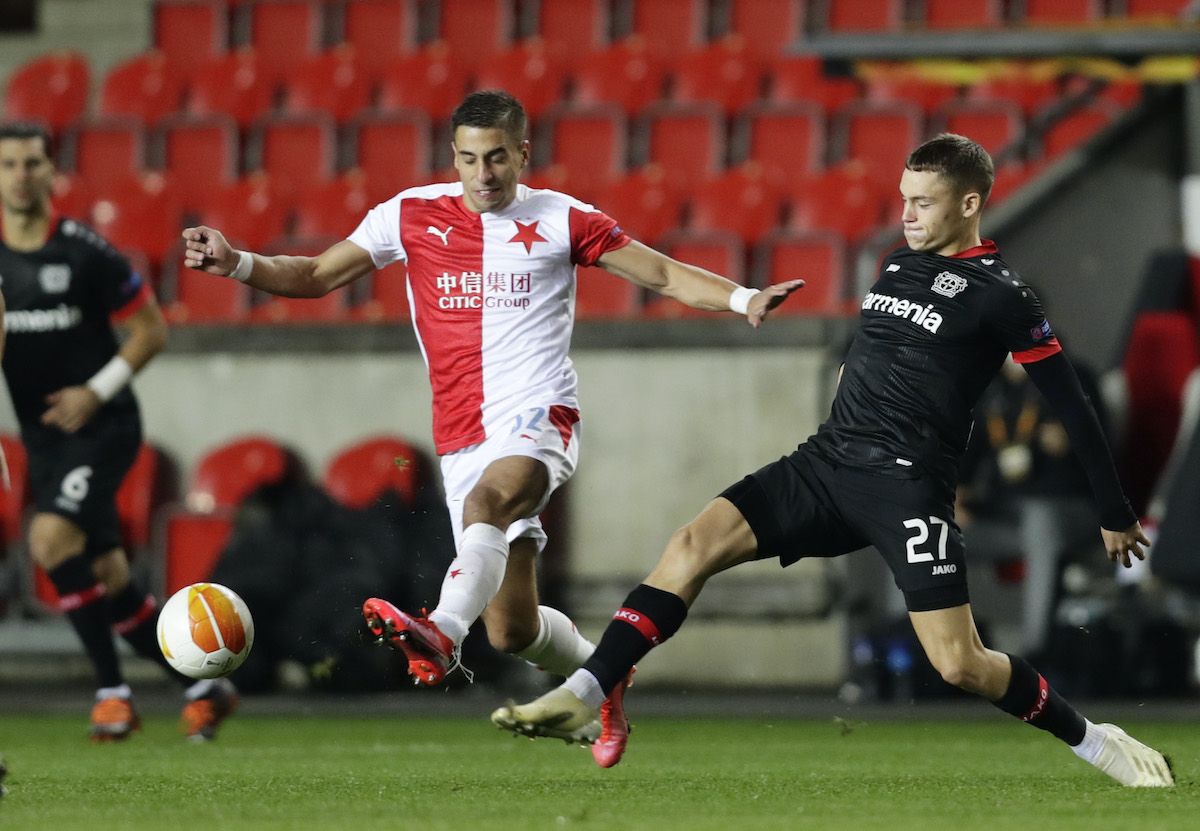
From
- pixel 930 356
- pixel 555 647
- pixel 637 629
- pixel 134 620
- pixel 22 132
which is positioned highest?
pixel 22 132

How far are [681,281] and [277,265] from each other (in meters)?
1.27

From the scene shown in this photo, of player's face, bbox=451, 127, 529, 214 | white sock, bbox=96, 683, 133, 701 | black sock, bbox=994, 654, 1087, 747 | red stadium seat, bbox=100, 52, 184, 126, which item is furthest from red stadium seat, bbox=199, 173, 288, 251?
black sock, bbox=994, 654, 1087, 747

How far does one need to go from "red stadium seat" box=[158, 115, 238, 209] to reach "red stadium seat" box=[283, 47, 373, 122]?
57 centimetres

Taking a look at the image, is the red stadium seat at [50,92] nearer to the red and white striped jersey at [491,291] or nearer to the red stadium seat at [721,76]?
the red stadium seat at [721,76]

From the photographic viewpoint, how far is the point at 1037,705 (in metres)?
5.75

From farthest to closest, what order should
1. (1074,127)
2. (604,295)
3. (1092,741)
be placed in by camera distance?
(1074,127)
(604,295)
(1092,741)

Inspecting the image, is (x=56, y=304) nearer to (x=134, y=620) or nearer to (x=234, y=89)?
(x=134, y=620)

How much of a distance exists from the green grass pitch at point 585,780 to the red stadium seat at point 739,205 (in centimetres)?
468

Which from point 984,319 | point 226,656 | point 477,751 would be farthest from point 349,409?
point 984,319

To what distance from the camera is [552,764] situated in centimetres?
707

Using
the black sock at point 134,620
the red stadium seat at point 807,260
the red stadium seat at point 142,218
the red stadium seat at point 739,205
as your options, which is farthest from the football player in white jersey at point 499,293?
the red stadium seat at point 142,218

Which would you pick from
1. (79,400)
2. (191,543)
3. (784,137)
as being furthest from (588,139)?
(79,400)

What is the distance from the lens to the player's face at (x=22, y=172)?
8305mm

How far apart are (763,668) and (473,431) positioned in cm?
564
